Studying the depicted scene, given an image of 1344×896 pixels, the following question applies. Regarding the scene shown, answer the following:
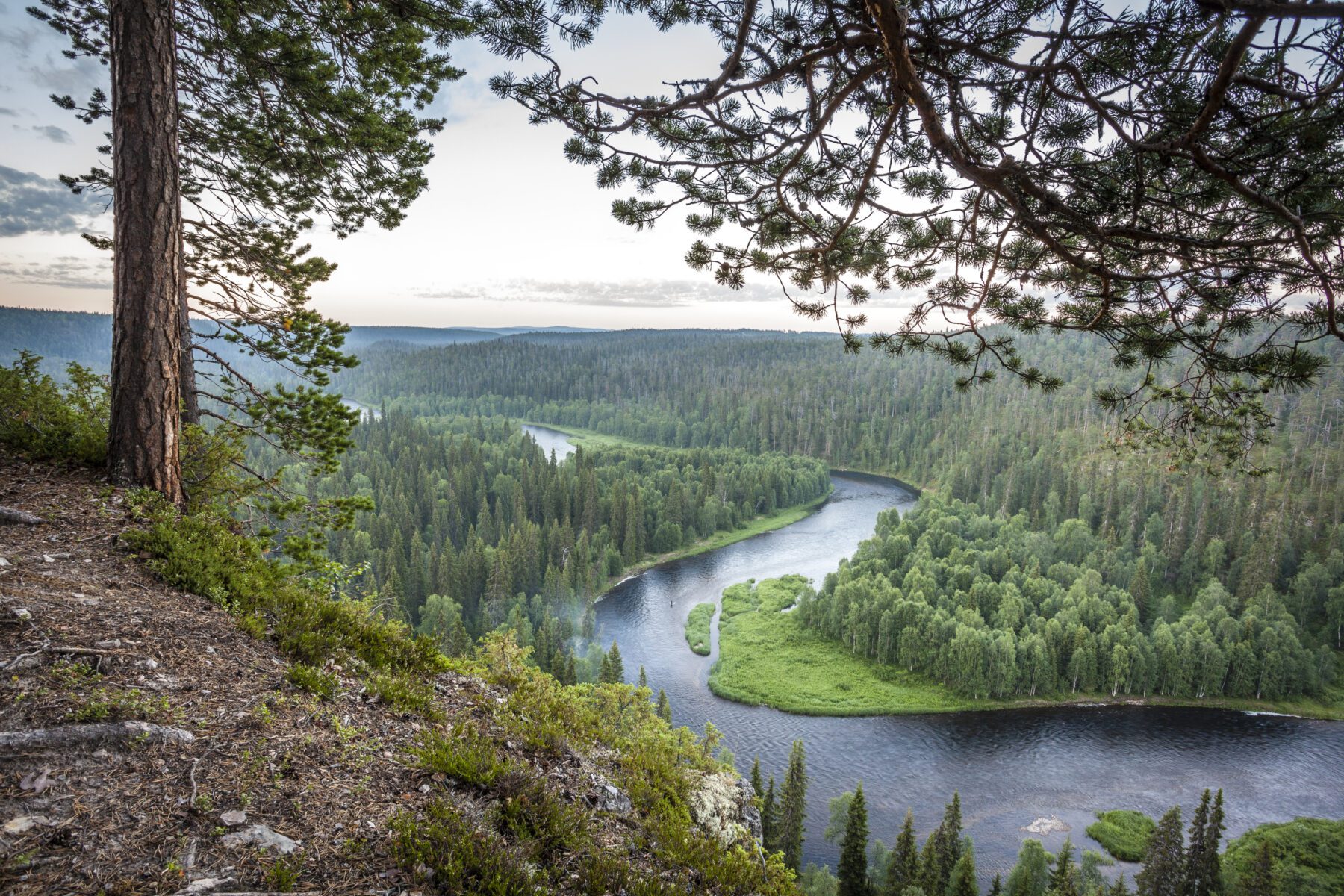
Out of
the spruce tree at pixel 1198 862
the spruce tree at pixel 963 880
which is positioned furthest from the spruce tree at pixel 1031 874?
the spruce tree at pixel 1198 862

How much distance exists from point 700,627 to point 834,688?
10.0 m

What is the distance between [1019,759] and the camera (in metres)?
32.6

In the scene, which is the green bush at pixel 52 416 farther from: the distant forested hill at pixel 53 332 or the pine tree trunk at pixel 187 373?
the distant forested hill at pixel 53 332

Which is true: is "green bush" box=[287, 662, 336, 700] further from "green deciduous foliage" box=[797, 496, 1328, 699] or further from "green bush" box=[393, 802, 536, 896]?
"green deciduous foliage" box=[797, 496, 1328, 699]

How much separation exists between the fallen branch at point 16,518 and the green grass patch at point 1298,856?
34463 millimetres

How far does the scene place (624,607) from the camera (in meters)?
49.9

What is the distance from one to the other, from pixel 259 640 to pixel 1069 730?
4285cm

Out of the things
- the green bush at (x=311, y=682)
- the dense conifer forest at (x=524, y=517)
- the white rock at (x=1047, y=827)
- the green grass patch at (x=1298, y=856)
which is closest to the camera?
the green bush at (x=311, y=682)

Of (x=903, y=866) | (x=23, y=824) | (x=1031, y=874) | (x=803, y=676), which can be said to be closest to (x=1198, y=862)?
(x=1031, y=874)

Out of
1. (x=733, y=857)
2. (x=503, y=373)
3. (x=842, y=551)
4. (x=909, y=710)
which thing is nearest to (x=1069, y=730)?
(x=909, y=710)

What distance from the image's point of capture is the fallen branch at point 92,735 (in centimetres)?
360

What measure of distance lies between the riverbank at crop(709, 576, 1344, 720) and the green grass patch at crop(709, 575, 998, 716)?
5cm

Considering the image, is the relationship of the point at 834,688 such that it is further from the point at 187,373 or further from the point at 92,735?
the point at 92,735

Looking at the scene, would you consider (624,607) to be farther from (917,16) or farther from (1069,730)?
(917,16)
